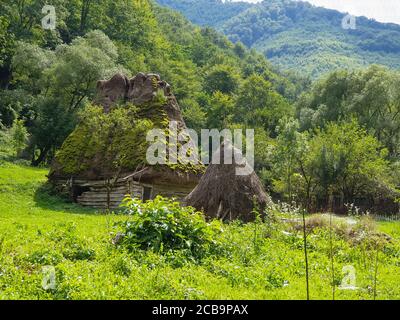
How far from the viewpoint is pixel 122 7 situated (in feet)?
245

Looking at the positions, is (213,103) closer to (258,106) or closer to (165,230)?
(258,106)

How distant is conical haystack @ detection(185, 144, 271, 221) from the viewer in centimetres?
1803

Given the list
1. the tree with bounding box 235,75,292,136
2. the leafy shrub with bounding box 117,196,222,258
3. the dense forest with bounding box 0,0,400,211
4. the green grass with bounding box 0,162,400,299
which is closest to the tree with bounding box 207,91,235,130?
the dense forest with bounding box 0,0,400,211

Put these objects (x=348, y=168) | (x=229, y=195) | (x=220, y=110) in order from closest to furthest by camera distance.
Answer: (x=229, y=195) < (x=348, y=168) < (x=220, y=110)

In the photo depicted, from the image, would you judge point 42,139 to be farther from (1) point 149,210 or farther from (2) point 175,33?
(2) point 175,33

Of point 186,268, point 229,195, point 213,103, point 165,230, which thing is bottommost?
point 186,268

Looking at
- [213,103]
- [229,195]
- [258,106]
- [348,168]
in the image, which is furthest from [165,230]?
[258,106]

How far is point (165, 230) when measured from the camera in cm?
1023

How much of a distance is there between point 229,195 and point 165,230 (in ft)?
26.5

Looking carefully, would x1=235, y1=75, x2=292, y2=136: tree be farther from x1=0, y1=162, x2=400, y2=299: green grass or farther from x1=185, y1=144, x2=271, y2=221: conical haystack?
x1=0, y1=162, x2=400, y2=299: green grass

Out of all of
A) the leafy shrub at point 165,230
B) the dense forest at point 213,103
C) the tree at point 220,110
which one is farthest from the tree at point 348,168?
the tree at point 220,110

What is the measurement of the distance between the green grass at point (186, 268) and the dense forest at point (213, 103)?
1779mm

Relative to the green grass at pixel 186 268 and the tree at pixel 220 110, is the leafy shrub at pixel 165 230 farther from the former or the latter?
the tree at pixel 220 110
